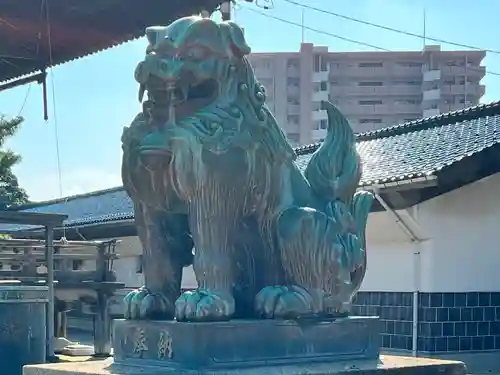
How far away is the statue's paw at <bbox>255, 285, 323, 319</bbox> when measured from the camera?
348 centimetres

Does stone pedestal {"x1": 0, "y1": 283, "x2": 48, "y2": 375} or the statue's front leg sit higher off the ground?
the statue's front leg

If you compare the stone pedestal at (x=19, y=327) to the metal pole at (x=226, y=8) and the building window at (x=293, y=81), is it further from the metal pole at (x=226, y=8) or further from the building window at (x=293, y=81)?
the building window at (x=293, y=81)

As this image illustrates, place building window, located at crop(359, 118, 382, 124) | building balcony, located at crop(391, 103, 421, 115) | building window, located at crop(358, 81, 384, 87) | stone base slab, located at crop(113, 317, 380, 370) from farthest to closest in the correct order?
building window, located at crop(358, 81, 384, 87)
building window, located at crop(359, 118, 382, 124)
building balcony, located at crop(391, 103, 421, 115)
stone base slab, located at crop(113, 317, 380, 370)

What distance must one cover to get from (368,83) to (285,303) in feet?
182

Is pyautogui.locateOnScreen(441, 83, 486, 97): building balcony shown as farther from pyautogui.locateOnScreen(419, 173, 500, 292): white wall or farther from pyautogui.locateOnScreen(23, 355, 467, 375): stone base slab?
pyautogui.locateOnScreen(23, 355, 467, 375): stone base slab

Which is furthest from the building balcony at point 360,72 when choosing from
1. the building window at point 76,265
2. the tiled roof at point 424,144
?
the building window at point 76,265

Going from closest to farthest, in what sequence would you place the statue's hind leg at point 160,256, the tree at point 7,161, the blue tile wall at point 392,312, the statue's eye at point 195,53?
the statue's eye at point 195,53 < the statue's hind leg at point 160,256 < the blue tile wall at point 392,312 < the tree at point 7,161

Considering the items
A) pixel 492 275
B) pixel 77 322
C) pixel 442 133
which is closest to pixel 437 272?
pixel 492 275

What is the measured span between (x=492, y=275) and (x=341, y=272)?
7.74m

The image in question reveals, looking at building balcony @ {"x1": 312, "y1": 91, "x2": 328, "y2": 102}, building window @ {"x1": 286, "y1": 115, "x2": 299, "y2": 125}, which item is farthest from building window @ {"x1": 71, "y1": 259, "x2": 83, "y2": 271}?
building balcony @ {"x1": 312, "y1": 91, "x2": 328, "y2": 102}

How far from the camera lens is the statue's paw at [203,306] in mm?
3312

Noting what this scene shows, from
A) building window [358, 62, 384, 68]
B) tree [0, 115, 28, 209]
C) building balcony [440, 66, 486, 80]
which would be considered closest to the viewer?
tree [0, 115, 28, 209]

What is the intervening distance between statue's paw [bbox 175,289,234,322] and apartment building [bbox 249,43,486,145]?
5021 cm

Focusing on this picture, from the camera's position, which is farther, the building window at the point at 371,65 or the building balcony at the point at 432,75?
the building window at the point at 371,65
